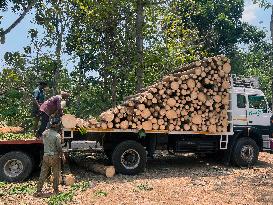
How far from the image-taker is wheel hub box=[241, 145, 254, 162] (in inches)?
547

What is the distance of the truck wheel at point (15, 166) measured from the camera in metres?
10.9

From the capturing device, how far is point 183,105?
42.2 ft

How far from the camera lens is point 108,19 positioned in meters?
21.5

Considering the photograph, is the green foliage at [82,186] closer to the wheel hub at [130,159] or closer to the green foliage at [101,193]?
the green foliage at [101,193]

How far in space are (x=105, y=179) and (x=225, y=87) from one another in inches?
195

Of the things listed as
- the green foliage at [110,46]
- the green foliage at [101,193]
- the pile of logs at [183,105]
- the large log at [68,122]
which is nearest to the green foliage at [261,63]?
the green foliage at [110,46]

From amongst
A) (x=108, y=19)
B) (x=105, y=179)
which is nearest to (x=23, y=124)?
(x=108, y=19)

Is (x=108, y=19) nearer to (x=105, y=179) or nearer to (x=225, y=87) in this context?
(x=225, y=87)

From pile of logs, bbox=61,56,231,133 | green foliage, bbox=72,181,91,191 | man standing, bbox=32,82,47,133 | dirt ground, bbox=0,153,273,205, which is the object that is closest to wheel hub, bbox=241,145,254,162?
dirt ground, bbox=0,153,273,205

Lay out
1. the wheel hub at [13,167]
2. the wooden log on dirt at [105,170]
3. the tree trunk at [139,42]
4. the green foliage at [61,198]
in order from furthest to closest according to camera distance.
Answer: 1. the tree trunk at [139,42]
2. the wooden log on dirt at [105,170]
3. the wheel hub at [13,167]
4. the green foliage at [61,198]

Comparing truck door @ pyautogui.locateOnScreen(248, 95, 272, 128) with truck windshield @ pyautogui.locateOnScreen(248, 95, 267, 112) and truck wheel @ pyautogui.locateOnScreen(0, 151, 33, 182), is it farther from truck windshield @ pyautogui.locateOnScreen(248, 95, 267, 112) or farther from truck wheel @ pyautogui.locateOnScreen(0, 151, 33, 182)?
truck wheel @ pyautogui.locateOnScreen(0, 151, 33, 182)

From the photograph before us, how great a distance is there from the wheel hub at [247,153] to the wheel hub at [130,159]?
390cm

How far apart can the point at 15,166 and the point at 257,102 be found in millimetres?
8302

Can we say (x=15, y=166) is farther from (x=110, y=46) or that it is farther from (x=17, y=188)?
(x=110, y=46)
